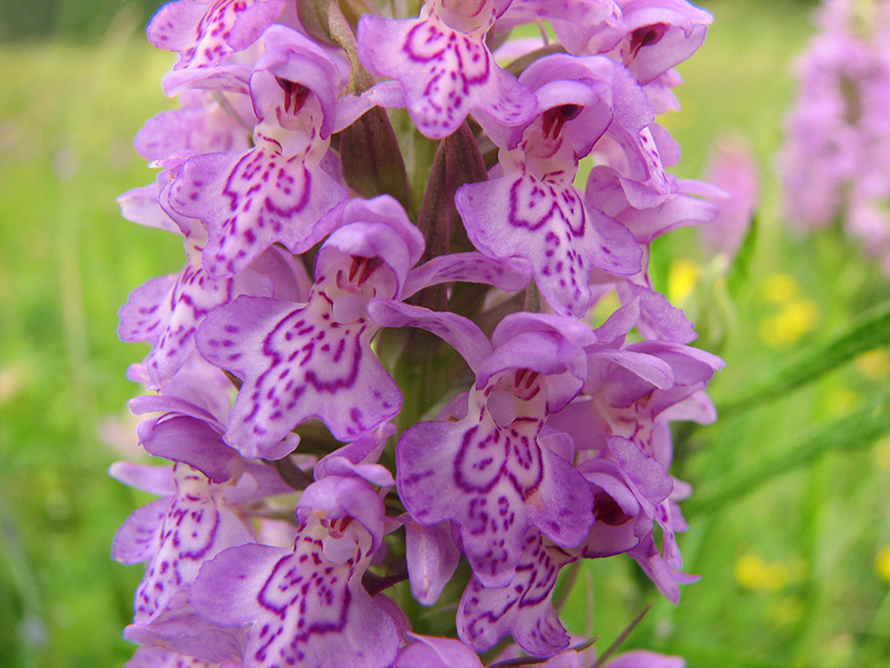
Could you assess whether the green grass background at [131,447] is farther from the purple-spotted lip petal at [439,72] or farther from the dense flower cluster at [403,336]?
the purple-spotted lip petal at [439,72]

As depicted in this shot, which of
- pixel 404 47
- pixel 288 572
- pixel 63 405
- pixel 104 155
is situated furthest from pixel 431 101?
pixel 104 155

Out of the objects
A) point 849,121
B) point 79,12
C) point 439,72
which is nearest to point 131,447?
point 79,12

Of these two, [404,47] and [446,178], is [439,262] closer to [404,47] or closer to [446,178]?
[446,178]

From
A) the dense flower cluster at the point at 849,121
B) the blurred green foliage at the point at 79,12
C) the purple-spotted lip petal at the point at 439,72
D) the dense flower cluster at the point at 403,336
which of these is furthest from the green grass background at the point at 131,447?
the purple-spotted lip petal at the point at 439,72

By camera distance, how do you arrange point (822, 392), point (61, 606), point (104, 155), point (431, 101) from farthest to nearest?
point (104, 155)
point (822, 392)
point (61, 606)
point (431, 101)

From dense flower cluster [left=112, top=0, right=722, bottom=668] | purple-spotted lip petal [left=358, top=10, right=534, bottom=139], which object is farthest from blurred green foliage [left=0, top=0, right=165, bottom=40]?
purple-spotted lip petal [left=358, top=10, right=534, bottom=139]
